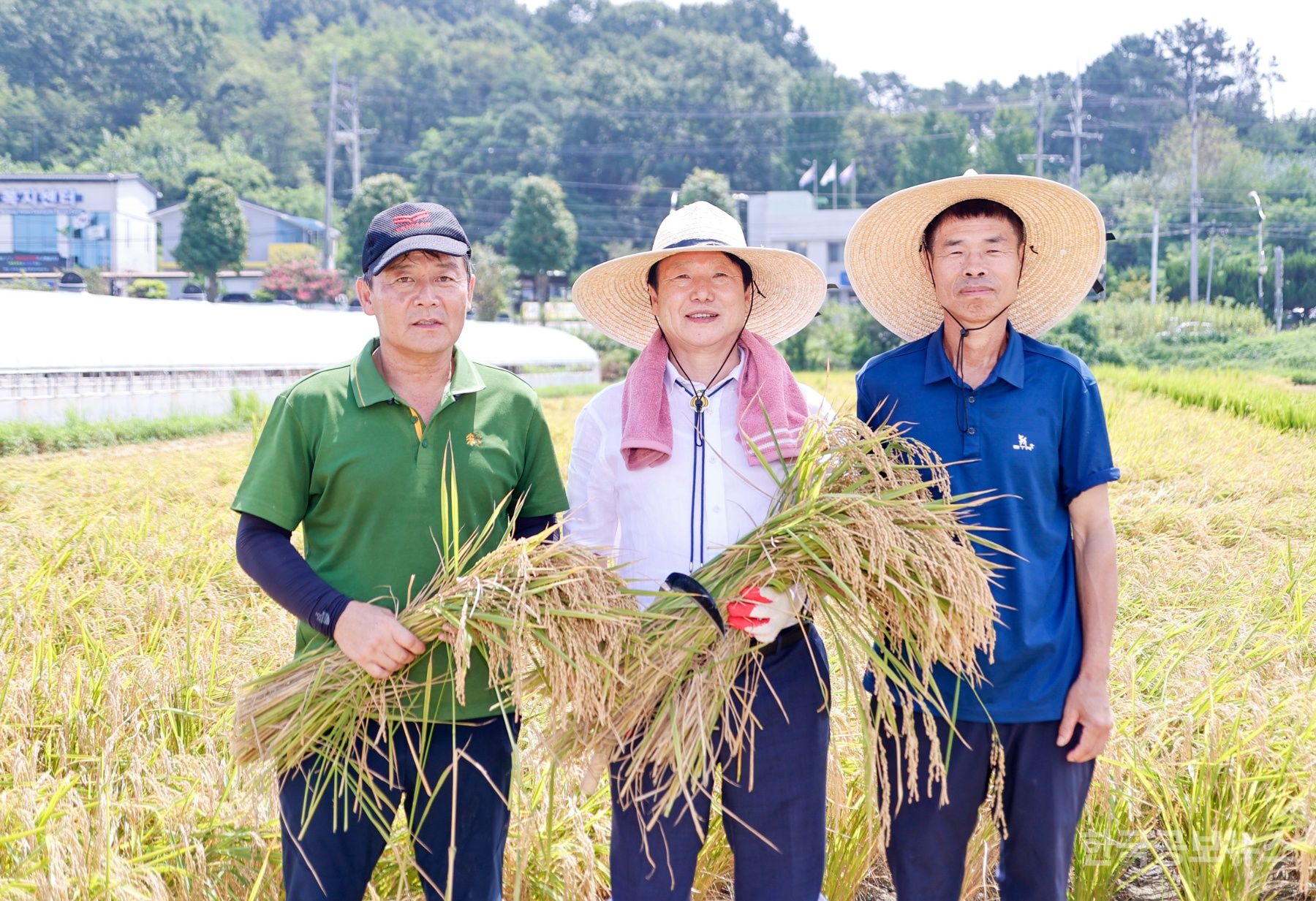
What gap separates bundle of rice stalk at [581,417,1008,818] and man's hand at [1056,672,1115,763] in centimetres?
17

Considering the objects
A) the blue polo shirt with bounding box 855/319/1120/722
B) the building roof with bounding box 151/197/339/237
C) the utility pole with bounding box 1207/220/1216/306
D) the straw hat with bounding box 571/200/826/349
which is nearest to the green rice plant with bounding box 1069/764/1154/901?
the blue polo shirt with bounding box 855/319/1120/722

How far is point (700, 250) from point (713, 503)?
46cm

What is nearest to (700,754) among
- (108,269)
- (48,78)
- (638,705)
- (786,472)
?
(638,705)

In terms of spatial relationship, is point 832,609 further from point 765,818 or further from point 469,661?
point 469,661

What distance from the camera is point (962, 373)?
1882 mm

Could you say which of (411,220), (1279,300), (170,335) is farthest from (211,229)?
(411,220)

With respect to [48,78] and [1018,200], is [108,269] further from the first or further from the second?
[1018,200]

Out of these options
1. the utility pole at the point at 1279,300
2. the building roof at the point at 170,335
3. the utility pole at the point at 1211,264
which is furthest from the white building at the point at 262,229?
the utility pole at the point at 1279,300

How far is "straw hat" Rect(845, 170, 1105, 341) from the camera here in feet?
6.50

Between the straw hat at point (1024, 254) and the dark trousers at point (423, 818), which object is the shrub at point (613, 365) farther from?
the dark trousers at point (423, 818)

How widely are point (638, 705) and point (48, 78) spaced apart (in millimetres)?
76442

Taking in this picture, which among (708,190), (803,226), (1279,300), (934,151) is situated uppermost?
(934,151)

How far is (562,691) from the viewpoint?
1.68 m

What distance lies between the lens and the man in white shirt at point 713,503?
1.75m
